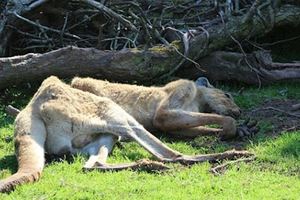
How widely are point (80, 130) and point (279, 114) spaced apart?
8.20 ft

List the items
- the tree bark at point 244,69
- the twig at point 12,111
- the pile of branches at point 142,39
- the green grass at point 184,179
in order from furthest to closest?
the tree bark at point 244,69, the pile of branches at point 142,39, the twig at point 12,111, the green grass at point 184,179

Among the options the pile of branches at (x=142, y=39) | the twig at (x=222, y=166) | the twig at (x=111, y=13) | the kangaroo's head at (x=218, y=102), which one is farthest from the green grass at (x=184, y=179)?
the twig at (x=111, y=13)

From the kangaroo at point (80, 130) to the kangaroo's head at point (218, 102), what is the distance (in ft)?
4.73

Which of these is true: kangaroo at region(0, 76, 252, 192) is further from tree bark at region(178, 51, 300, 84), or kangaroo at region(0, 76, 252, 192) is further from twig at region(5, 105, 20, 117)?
tree bark at region(178, 51, 300, 84)

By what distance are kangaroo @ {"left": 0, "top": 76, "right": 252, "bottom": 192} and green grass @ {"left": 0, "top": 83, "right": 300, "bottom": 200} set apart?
13 cm

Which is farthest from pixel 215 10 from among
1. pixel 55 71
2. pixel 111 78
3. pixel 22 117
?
pixel 22 117

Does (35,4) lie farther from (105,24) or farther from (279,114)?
(279,114)

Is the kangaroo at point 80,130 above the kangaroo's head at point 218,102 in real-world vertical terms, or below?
above

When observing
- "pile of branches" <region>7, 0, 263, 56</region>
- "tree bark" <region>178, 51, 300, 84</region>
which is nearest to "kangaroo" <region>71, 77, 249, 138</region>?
"tree bark" <region>178, 51, 300, 84</region>

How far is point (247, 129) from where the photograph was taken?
6504mm

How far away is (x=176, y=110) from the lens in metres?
6.75

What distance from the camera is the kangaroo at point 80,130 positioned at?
5664 mm

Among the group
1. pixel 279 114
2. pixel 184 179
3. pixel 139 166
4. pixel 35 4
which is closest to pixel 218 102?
pixel 279 114

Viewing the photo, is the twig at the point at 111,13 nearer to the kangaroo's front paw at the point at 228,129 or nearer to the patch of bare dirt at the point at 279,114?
the patch of bare dirt at the point at 279,114
